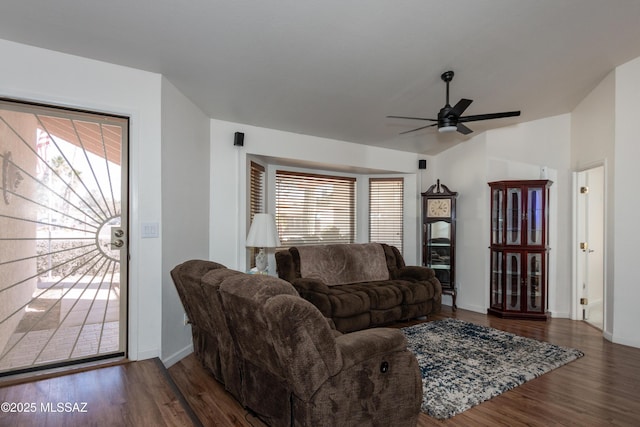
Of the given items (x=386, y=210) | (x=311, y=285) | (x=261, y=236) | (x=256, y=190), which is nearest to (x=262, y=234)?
(x=261, y=236)

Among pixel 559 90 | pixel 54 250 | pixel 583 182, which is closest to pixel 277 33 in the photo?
pixel 54 250

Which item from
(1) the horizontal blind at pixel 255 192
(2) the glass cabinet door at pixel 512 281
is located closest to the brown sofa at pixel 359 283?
(1) the horizontal blind at pixel 255 192

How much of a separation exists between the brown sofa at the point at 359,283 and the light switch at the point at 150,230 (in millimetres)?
1728

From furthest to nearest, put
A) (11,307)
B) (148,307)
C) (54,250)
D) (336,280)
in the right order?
(336,280), (148,307), (54,250), (11,307)

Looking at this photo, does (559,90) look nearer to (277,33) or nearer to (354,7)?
(354,7)

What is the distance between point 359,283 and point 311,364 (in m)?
3.21

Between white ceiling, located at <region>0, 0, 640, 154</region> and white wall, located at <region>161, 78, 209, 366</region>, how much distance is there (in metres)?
0.22

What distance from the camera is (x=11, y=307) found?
271cm

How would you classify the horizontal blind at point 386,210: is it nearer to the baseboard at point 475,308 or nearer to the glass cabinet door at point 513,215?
the baseboard at point 475,308

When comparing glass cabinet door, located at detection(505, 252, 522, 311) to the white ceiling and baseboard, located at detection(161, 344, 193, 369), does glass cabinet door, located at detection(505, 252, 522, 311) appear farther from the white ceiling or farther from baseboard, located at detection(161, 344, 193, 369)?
baseboard, located at detection(161, 344, 193, 369)

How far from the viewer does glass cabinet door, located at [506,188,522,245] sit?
5.18m

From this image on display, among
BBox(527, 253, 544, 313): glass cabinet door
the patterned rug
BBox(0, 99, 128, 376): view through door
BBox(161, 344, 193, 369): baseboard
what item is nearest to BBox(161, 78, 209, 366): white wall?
BBox(161, 344, 193, 369): baseboard

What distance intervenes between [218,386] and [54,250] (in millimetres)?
1684

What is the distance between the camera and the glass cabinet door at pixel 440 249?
19.0ft
